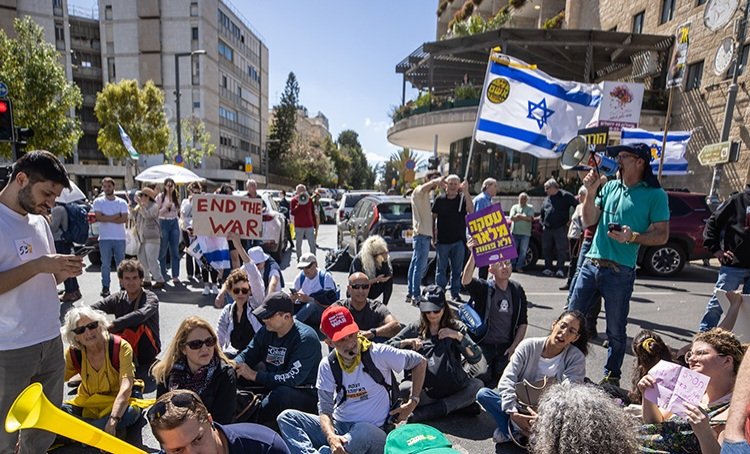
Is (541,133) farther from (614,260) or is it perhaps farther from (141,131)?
(141,131)

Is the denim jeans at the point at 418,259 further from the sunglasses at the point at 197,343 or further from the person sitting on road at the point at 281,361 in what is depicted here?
the sunglasses at the point at 197,343

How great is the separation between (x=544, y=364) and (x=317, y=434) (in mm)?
1755

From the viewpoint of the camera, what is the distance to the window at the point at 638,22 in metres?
18.0

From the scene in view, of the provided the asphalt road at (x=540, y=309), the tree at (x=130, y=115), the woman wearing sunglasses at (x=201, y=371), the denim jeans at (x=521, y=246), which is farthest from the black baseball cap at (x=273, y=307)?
the tree at (x=130, y=115)

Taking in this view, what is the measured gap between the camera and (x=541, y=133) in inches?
220

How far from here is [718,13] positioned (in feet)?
34.2

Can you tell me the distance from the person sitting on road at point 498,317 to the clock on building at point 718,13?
11165mm

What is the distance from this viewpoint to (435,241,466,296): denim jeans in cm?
620

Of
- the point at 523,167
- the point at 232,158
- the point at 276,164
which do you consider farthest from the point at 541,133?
the point at 276,164

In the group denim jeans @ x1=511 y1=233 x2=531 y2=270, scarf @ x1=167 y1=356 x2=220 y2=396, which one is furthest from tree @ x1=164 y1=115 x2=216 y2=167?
scarf @ x1=167 y1=356 x2=220 y2=396

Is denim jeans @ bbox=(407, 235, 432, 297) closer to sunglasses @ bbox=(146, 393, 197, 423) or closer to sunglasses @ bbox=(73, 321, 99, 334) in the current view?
sunglasses @ bbox=(73, 321, 99, 334)

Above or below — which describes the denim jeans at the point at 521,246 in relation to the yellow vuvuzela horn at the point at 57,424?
below

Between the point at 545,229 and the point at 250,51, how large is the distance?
53522mm

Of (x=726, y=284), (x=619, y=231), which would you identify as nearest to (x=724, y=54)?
(x=726, y=284)
